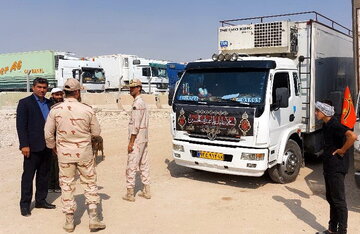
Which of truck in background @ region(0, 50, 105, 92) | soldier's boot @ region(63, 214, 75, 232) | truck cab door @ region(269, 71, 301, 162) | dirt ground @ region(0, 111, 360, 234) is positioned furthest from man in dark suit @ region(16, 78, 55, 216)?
truck in background @ region(0, 50, 105, 92)

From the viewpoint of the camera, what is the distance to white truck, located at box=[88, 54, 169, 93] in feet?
98.9

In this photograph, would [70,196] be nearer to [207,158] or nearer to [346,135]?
[207,158]

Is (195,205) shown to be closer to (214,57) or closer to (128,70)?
(214,57)

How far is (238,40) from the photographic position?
828 centimetres

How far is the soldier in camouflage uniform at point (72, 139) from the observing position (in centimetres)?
444

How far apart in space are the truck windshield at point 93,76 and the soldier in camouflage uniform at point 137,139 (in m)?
22.8

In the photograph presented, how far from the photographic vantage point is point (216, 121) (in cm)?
648

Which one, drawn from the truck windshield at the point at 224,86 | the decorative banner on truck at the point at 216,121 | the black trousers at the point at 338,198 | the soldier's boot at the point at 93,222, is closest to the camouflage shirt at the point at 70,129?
the soldier's boot at the point at 93,222

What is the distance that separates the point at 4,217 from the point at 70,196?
1.36 metres

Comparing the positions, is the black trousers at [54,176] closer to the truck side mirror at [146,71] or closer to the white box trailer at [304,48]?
the white box trailer at [304,48]

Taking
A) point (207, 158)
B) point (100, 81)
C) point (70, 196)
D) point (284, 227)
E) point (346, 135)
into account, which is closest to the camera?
point (346, 135)

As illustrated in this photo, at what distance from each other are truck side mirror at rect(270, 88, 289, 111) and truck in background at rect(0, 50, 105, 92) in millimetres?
21582

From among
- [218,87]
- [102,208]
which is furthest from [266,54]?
[102,208]

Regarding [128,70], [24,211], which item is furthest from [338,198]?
[128,70]
